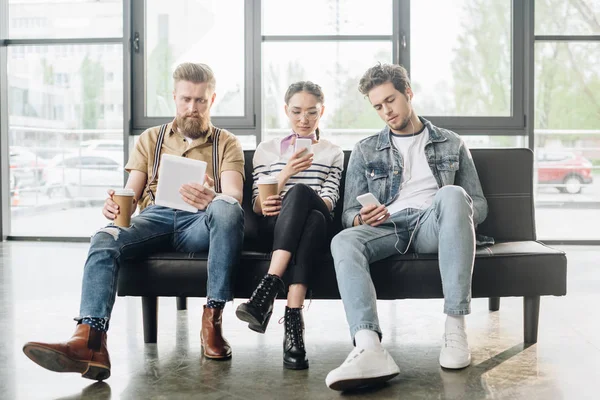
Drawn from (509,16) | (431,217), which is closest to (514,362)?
(431,217)

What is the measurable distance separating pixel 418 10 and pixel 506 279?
150 inches

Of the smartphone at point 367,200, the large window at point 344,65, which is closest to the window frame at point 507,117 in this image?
the large window at point 344,65

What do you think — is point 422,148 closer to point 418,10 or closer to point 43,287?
point 43,287

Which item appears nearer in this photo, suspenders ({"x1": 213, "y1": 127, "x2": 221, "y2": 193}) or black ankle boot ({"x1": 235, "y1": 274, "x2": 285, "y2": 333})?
black ankle boot ({"x1": 235, "y1": 274, "x2": 285, "y2": 333})

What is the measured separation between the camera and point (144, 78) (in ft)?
19.6

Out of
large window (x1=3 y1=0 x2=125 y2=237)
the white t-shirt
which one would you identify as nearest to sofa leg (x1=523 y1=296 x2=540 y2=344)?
the white t-shirt

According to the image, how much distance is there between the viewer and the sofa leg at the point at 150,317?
2.69m

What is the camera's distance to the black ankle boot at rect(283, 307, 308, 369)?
235cm

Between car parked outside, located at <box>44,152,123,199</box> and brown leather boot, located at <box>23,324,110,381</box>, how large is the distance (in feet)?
13.8

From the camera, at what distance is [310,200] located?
2.51 metres

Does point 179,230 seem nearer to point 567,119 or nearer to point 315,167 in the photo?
point 315,167

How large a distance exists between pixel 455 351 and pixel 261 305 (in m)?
0.66

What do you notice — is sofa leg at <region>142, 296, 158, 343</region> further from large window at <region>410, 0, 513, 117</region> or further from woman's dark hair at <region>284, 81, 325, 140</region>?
large window at <region>410, 0, 513, 117</region>

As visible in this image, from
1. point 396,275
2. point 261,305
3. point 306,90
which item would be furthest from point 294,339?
point 306,90
